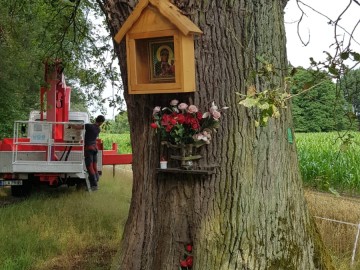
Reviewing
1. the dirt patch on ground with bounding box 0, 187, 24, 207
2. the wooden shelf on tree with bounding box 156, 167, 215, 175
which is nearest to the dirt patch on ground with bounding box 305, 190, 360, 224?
the wooden shelf on tree with bounding box 156, 167, 215, 175

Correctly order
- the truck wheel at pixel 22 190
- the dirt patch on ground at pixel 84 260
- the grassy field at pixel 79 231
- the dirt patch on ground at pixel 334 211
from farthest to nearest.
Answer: the truck wheel at pixel 22 190, the dirt patch on ground at pixel 334 211, the grassy field at pixel 79 231, the dirt patch on ground at pixel 84 260

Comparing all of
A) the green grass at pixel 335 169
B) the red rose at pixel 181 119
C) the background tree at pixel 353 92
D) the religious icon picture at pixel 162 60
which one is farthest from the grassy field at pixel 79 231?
the green grass at pixel 335 169

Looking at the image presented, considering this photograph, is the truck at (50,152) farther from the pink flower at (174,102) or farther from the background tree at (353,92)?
the background tree at (353,92)

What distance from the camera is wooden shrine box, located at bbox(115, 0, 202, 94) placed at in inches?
149

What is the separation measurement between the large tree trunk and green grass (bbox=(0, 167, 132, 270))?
159 centimetres

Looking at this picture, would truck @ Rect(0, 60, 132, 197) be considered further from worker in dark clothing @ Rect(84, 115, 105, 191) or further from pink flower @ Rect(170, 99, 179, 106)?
pink flower @ Rect(170, 99, 179, 106)

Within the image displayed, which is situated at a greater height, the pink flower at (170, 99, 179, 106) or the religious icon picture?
the religious icon picture

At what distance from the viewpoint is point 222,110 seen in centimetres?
401

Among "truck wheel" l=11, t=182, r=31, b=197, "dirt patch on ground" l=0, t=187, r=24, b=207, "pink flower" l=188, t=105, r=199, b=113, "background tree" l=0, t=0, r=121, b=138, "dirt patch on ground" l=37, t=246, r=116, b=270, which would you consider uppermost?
"background tree" l=0, t=0, r=121, b=138

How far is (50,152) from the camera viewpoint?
34.1 ft

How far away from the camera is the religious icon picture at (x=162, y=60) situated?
3947 millimetres

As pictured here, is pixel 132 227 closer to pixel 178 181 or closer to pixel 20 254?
pixel 178 181

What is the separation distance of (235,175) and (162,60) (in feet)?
3.70

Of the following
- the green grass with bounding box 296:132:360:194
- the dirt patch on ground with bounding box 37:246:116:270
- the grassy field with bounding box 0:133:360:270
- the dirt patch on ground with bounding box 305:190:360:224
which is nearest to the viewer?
the dirt patch on ground with bounding box 37:246:116:270
